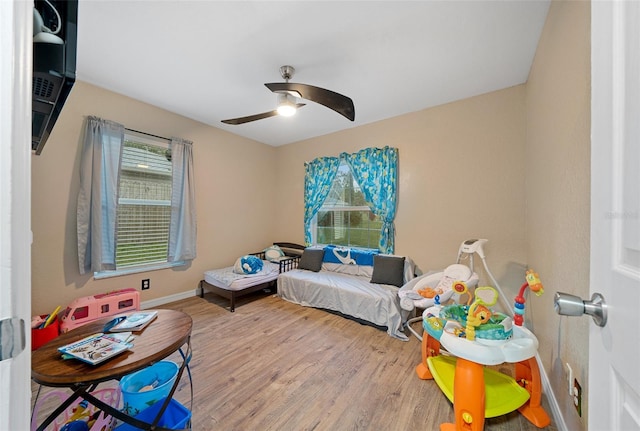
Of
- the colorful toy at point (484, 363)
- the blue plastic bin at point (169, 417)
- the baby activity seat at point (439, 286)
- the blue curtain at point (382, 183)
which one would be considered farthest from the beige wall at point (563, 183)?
the blue plastic bin at point (169, 417)

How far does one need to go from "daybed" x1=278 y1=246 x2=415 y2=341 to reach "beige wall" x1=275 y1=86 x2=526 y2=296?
457 mm

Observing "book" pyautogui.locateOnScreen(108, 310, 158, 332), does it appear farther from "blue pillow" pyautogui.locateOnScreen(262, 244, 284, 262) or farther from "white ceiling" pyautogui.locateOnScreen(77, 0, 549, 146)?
"blue pillow" pyautogui.locateOnScreen(262, 244, 284, 262)

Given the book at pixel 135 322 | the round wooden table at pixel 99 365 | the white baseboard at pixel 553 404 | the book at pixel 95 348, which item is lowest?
the white baseboard at pixel 553 404

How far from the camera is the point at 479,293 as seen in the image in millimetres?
1742

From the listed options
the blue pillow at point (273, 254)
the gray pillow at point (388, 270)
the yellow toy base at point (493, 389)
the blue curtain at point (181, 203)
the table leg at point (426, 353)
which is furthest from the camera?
the blue pillow at point (273, 254)

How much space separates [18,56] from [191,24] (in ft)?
5.99

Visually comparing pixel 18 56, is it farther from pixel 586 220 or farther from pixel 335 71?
pixel 335 71

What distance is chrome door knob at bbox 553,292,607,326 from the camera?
540mm

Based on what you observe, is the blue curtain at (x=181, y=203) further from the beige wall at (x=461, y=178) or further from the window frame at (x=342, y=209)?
the beige wall at (x=461, y=178)

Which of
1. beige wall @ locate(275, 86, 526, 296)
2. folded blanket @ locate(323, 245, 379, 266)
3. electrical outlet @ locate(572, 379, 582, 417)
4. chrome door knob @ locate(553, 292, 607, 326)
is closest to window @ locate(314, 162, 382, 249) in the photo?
folded blanket @ locate(323, 245, 379, 266)

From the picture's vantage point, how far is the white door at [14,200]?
0.42m

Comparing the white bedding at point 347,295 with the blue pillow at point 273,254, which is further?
the blue pillow at point 273,254

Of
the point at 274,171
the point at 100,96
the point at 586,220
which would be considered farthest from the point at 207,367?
the point at 274,171

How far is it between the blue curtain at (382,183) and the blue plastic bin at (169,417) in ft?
9.00
